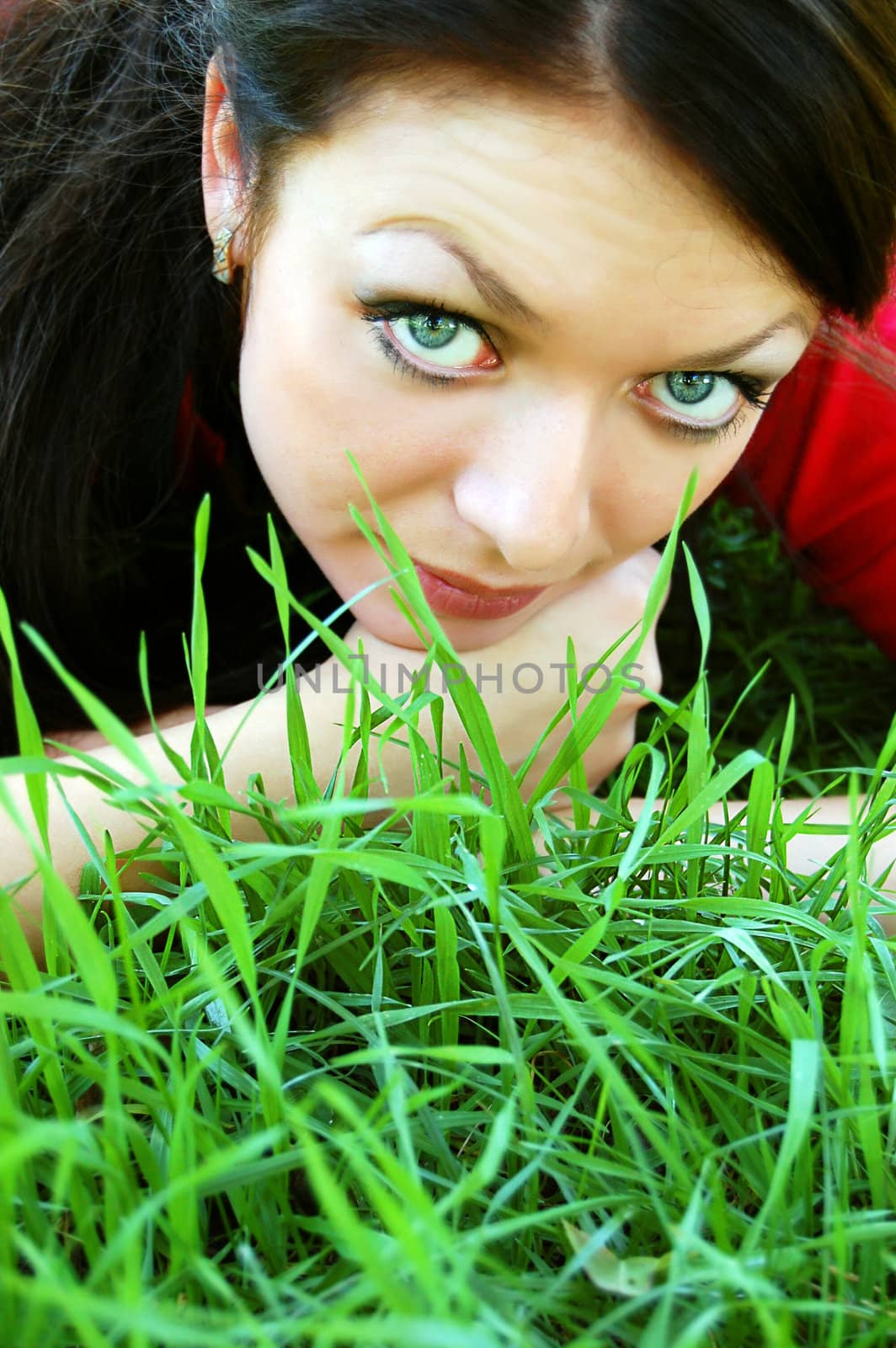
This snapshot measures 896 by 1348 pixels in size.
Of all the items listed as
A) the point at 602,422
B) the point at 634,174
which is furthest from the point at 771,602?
the point at 634,174

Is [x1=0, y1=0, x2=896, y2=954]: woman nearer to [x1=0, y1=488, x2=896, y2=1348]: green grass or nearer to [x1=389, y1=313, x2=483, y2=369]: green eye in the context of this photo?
[x1=389, y1=313, x2=483, y2=369]: green eye

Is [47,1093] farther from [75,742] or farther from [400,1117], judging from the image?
[75,742]

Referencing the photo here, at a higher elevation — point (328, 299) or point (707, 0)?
point (707, 0)

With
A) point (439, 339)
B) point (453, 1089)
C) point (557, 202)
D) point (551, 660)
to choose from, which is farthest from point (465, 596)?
point (453, 1089)

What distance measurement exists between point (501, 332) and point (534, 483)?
0.11 metres

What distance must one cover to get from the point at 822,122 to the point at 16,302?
84 centimetres

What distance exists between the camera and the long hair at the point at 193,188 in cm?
76

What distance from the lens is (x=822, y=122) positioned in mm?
788

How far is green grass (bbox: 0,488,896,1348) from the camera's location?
453 mm

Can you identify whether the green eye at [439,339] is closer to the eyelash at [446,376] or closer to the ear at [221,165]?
the eyelash at [446,376]

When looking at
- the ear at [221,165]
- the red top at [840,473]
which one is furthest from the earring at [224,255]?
the red top at [840,473]

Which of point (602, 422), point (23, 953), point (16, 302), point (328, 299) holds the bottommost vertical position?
point (23, 953)

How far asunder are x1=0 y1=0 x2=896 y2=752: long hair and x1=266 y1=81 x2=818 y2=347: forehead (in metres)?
0.02

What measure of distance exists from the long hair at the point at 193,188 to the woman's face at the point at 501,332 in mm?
30
